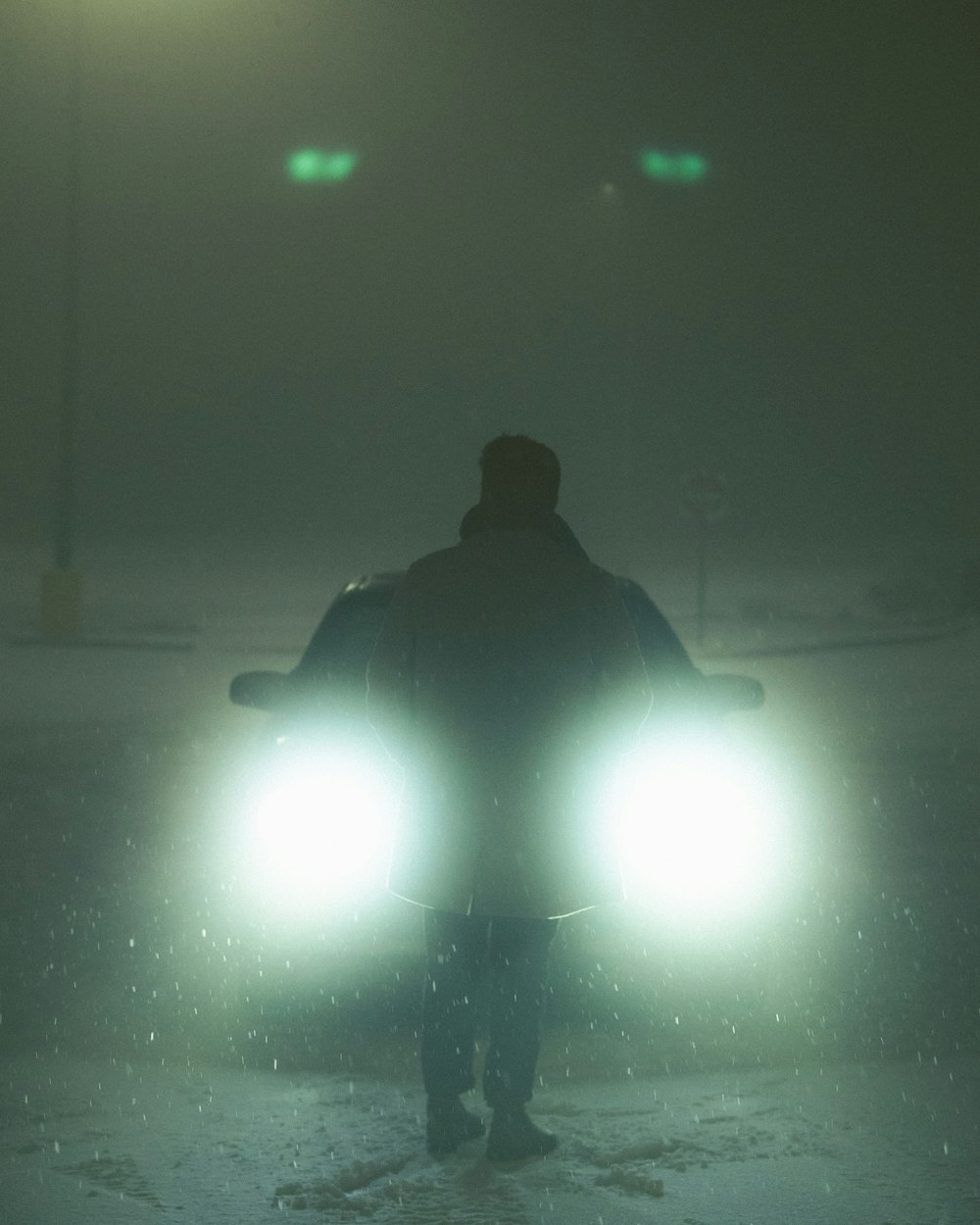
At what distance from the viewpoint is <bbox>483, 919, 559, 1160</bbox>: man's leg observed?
183 inches

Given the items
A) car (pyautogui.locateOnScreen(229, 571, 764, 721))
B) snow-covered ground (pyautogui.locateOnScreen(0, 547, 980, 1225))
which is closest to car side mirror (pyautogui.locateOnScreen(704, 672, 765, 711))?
car (pyautogui.locateOnScreen(229, 571, 764, 721))

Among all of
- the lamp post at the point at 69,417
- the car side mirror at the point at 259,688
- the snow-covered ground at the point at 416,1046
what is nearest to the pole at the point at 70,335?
the lamp post at the point at 69,417

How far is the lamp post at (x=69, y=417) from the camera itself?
2864 cm

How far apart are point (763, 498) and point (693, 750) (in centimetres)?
Result: 11441

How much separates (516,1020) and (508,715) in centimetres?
76

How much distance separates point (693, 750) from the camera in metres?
5.83

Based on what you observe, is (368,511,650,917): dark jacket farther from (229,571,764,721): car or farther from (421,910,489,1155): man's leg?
(229,571,764,721): car

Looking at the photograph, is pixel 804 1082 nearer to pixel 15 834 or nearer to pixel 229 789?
pixel 15 834

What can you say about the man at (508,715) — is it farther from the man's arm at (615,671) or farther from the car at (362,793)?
the car at (362,793)

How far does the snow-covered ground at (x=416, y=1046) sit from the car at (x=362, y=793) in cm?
18

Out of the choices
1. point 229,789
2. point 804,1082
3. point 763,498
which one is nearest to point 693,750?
point 804,1082

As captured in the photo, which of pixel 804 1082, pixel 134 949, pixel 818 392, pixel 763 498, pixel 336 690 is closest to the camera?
pixel 804 1082

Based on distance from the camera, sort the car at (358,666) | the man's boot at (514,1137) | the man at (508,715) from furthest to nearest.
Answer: the car at (358,666) → the man's boot at (514,1137) → the man at (508,715)

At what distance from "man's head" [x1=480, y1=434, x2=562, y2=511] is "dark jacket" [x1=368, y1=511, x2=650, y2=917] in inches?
4.5
